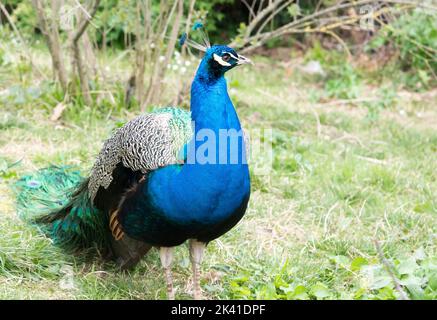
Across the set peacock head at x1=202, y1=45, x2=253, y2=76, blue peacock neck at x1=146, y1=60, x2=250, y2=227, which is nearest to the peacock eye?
peacock head at x1=202, y1=45, x2=253, y2=76

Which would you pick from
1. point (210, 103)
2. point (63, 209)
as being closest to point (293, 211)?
point (63, 209)

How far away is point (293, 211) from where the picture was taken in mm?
3846

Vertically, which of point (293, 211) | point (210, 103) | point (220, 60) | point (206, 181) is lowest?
point (293, 211)

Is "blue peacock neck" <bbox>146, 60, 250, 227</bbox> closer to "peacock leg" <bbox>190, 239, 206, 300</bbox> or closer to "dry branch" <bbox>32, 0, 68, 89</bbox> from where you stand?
"peacock leg" <bbox>190, 239, 206, 300</bbox>

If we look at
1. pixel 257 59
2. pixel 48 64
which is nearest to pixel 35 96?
pixel 48 64

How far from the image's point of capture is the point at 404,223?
3758 millimetres

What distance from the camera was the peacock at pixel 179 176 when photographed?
100 inches

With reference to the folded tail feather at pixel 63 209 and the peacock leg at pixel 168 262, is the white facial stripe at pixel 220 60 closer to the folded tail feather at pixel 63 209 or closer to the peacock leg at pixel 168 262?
the peacock leg at pixel 168 262

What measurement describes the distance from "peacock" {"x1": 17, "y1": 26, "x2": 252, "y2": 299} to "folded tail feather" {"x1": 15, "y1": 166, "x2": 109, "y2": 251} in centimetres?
2

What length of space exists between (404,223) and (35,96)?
2801mm

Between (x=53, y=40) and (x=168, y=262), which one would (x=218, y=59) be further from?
(x=53, y=40)

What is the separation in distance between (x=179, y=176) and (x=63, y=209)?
931 mm

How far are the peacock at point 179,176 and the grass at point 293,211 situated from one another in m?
0.28
